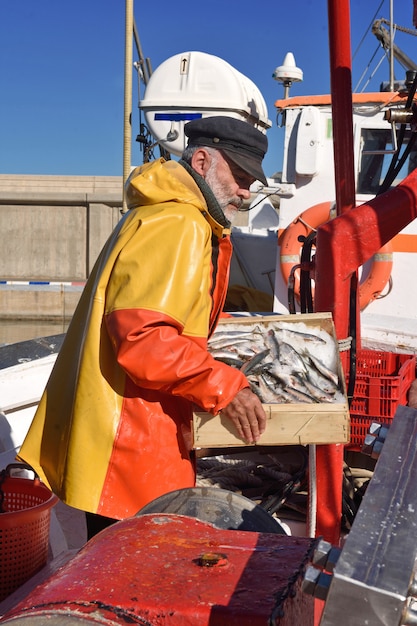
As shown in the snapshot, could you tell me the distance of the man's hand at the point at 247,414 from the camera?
2.41 metres

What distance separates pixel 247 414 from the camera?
7.96 feet

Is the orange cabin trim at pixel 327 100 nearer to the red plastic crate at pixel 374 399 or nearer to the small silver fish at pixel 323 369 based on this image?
the red plastic crate at pixel 374 399

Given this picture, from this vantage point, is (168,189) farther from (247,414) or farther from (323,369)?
(323,369)

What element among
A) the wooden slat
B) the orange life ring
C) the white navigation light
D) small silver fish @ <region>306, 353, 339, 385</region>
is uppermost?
the white navigation light

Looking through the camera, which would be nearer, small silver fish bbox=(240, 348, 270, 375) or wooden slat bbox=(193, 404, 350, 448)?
wooden slat bbox=(193, 404, 350, 448)

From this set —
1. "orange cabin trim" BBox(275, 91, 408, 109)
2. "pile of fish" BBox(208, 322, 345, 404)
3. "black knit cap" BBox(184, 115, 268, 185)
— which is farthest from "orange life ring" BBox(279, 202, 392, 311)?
"black knit cap" BBox(184, 115, 268, 185)

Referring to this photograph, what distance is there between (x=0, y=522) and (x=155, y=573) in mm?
1429

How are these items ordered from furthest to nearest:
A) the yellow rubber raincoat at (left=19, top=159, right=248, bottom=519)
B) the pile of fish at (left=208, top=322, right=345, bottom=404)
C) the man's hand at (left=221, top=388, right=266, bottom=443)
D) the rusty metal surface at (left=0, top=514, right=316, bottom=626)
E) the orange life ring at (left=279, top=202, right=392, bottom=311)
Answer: the orange life ring at (left=279, top=202, right=392, bottom=311) → the pile of fish at (left=208, top=322, right=345, bottom=404) → the man's hand at (left=221, top=388, right=266, bottom=443) → the yellow rubber raincoat at (left=19, top=159, right=248, bottom=519) → the rusty metal surface at (left=0, top=514, right=316, bottom=626)

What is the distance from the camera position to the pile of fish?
105 inches

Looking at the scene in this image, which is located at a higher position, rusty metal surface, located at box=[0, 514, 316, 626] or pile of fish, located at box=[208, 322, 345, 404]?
pile of fish, located at box=[208, 322, 345, 404]

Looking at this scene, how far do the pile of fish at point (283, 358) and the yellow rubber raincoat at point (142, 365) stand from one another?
290 millimetres

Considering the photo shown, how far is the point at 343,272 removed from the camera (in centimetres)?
373

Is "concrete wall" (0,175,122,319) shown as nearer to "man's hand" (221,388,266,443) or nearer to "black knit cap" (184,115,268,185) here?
"black knit cap" (184,115,268,185)

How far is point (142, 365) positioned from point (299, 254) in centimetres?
437
